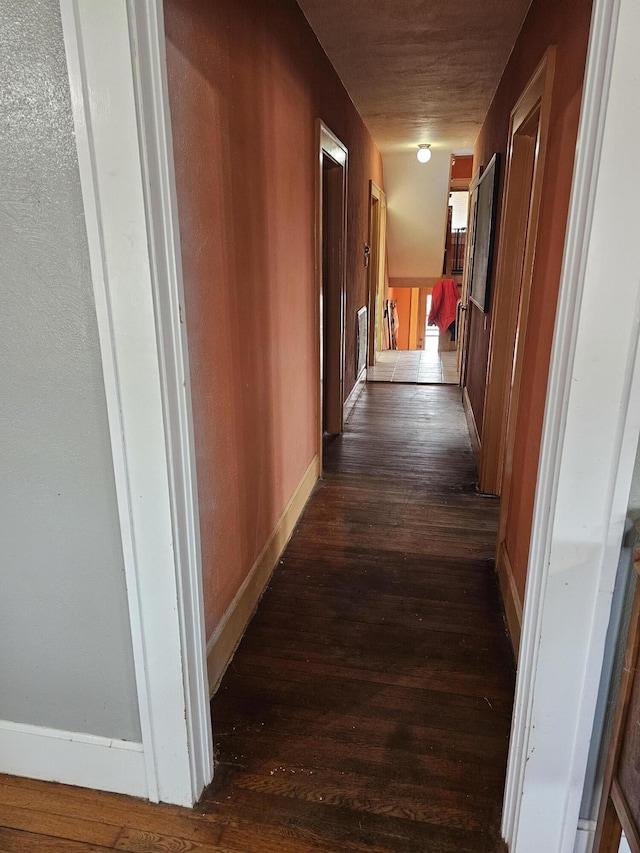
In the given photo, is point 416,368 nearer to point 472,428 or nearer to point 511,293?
point 472,428

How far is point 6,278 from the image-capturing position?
116cm

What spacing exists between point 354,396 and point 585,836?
14.0ft

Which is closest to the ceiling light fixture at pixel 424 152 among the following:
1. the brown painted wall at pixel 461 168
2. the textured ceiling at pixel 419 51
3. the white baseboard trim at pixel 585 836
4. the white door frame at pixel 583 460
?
the textured ceiling at pixel 419 51

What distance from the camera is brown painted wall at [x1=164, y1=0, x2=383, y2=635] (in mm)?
1516

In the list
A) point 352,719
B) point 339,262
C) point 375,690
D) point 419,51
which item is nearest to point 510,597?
point 375,690

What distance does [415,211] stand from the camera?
7.14 metres

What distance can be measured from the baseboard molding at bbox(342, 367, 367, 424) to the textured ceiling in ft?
7.51

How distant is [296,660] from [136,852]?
29.4 inches

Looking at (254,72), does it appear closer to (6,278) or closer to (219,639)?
(6,278)

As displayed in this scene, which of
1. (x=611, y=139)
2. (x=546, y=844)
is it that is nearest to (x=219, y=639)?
(x=546, y=844)

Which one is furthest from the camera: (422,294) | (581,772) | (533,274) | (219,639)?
(422,294)

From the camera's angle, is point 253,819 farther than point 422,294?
No

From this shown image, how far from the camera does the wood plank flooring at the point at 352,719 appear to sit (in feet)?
4.53

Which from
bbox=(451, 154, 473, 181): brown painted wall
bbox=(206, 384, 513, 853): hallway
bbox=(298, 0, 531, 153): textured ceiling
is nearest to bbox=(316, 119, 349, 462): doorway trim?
bbox=(298, 0, 531, 153): textured ceiling
